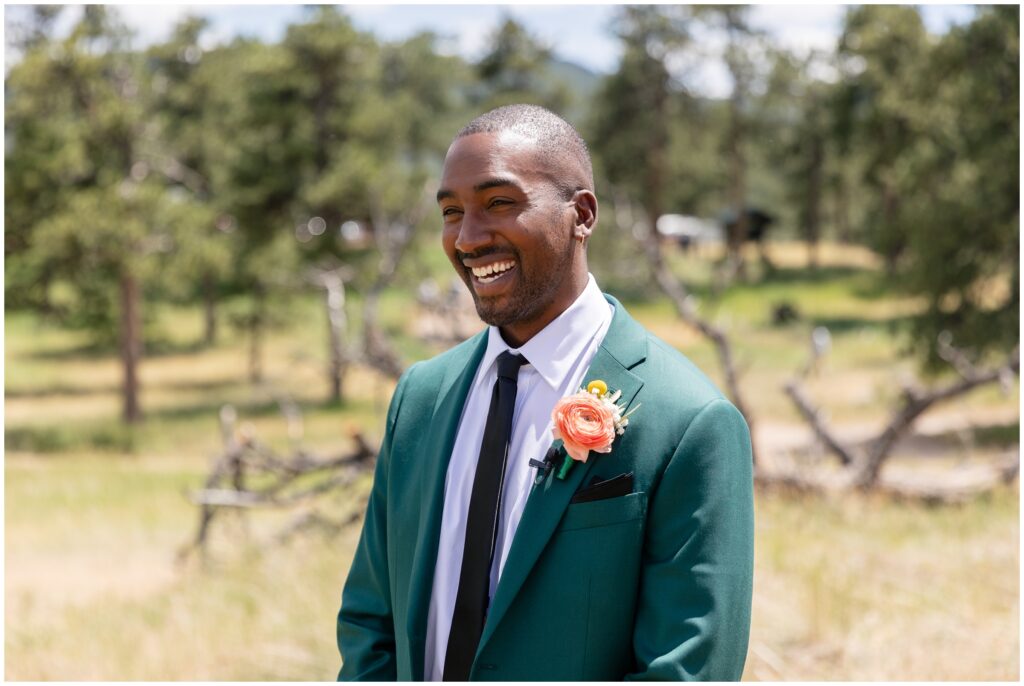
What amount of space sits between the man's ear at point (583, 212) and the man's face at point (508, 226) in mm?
28

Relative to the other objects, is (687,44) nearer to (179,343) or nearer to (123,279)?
(179,343)

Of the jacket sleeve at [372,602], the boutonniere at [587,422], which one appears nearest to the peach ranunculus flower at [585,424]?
the boutonniere at [587,422]

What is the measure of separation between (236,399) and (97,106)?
330 inches

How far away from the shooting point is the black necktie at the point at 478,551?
2.39m

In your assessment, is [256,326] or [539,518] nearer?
[539,518]

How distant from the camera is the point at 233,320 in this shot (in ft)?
98.7

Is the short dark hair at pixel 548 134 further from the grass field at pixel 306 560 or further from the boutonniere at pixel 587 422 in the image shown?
the grass field at pixel 306 560

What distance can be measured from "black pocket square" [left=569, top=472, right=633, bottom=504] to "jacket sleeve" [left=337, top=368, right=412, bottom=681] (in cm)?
62

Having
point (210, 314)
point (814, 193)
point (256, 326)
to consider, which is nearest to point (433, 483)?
point (256, 326)

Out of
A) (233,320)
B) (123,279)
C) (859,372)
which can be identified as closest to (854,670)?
(859,372)

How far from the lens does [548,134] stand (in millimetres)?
2424

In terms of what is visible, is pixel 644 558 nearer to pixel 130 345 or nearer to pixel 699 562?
pixel 699 562

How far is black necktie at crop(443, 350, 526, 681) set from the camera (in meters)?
2.39

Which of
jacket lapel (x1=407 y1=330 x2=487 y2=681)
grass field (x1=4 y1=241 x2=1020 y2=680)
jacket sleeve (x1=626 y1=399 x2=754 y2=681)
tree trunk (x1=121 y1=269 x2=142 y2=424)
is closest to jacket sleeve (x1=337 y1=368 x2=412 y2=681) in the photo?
jacket lapel (x1=407 y1=330 x2=487 y2=681)
